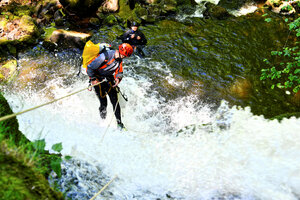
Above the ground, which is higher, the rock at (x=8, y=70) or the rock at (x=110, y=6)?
the rock at (x=110, y=6)

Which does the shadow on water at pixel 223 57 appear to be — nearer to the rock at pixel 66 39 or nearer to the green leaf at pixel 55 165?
the rock at pixel 66 39

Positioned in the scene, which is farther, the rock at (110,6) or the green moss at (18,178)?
the rock at (110,6)

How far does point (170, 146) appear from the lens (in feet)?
18.6

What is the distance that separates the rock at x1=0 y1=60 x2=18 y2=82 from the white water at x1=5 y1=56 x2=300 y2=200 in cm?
88

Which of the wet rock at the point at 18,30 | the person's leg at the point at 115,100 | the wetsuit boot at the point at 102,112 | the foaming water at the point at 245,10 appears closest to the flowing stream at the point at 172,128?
the wetsuit boot at the point at 102,112

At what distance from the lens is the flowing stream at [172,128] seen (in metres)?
4.45

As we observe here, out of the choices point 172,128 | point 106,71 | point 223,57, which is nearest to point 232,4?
point 223,57

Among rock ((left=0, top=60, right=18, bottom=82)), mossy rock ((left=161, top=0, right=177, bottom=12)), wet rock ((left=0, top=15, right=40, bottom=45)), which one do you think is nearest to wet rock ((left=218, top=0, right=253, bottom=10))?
mossy rock ((left=161, top=0, right=177, bottom=12))

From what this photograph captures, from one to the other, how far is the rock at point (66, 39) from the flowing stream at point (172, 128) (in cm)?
33

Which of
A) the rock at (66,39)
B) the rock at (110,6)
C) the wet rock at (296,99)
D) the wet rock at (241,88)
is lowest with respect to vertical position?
the wet rock at (296,99)

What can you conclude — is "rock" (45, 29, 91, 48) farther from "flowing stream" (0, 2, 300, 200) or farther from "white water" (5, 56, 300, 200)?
"white water" (5, 56, 300, 200)

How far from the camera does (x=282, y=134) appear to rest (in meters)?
5.20

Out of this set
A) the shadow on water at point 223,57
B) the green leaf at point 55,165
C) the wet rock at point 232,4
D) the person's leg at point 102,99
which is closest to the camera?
the green leaf at point 55,165

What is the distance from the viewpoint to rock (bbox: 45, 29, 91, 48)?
8.84 meters
